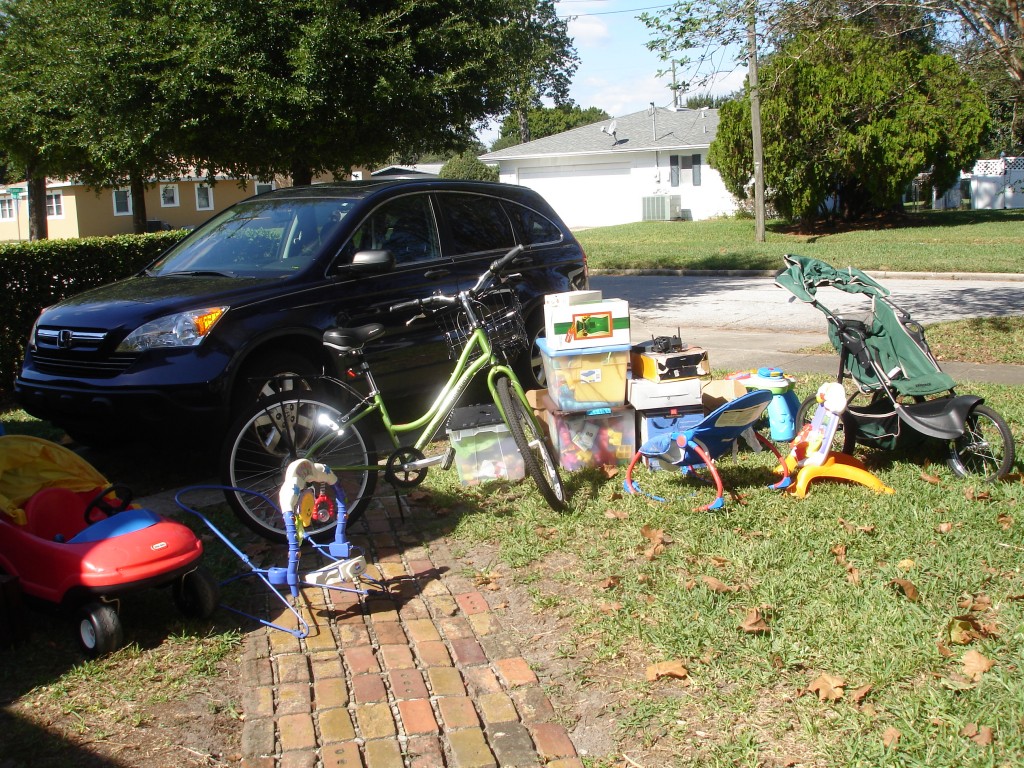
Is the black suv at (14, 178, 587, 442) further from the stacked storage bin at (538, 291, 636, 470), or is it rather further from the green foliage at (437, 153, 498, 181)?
the green foliage at (437, 153, 498, 181)

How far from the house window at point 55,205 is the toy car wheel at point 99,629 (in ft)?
162

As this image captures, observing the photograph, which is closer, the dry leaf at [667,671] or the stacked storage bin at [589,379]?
the dry leaf at [667,671]

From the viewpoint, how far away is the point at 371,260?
20.2 feet

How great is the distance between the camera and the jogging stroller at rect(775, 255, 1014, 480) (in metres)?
5.39

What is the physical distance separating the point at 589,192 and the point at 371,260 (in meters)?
41.4

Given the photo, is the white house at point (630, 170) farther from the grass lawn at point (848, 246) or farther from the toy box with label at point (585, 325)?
the toy box with label at point (585, 325)

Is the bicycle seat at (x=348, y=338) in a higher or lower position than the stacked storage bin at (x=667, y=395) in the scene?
higher

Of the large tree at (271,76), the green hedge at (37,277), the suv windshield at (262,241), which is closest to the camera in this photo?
the suv windshield at (262,241)

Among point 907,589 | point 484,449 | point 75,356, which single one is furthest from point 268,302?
point 907,589

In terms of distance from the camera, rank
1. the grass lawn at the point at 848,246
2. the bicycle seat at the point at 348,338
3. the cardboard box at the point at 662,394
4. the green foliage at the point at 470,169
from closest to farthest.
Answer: the bicycle seat at the point at 348,338 → the cardboard box at the point at 662,394 → the grass lawn at the point at 848,246 → the green foliage at the point at 470,169

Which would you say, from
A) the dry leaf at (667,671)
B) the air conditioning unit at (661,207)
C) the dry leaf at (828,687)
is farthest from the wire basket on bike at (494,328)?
the air conditioning unit at (661,207)

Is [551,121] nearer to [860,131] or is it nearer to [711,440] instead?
[860,131]

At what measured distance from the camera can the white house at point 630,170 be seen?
1705 inches

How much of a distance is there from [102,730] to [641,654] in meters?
1.98
